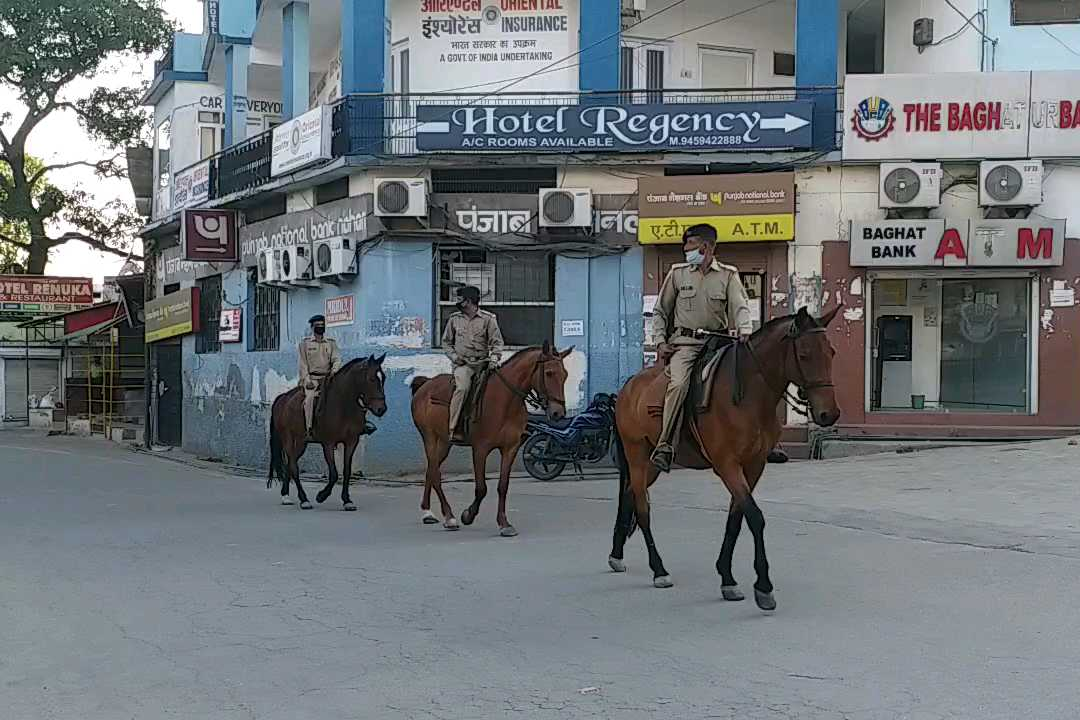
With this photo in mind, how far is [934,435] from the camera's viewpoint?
17.0 metres

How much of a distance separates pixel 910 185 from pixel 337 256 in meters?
8.65

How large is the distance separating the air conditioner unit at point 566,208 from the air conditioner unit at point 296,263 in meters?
4.20

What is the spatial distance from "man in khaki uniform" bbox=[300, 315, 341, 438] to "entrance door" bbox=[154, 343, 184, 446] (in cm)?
1176

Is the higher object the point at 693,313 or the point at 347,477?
the point at 693,313

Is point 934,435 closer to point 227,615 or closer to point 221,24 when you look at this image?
point 227,615

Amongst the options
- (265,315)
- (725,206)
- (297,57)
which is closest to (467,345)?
(725,206)

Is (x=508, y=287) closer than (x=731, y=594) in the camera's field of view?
No

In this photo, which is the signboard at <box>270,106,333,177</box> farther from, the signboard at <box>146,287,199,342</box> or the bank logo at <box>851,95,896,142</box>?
the bank logo at <box>851,95,896,142</box>

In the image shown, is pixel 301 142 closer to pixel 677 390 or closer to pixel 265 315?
pixel 265 315

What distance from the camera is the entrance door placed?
83.5 feet

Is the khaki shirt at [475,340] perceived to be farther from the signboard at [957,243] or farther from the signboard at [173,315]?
the signboard at [173,315]

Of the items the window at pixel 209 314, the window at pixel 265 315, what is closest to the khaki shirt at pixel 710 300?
the window at pixel 265 315

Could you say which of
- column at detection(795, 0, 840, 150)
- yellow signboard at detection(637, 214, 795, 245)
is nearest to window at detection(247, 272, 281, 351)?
yellow signboard at detection(637, 214, 795, 245)

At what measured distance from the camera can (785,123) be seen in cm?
1695
